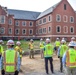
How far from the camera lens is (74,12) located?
5350cm

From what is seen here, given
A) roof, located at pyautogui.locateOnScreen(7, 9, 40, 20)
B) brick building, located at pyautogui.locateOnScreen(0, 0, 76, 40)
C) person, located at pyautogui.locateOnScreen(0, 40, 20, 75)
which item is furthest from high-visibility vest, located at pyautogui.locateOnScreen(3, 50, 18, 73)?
roof, located at pyautogui.locateOnScreen(7, 9, 40, 20)

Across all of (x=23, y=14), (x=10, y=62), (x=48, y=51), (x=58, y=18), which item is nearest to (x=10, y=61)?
(x=10, y=62)

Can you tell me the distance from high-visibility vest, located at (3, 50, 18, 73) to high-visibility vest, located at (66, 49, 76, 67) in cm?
204

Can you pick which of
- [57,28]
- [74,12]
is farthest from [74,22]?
[57,28]

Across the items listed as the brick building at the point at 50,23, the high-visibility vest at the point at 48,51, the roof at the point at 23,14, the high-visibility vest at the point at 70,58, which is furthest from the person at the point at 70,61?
the roof at the point at 23,14

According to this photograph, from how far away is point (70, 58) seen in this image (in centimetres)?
718

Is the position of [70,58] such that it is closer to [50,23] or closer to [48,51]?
[48,51]

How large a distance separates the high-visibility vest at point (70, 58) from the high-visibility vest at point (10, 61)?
80.2 inches

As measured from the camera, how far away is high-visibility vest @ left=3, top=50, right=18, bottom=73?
20.5 feet

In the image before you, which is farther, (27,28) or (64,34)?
(27,28)

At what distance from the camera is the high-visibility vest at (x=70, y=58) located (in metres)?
7.10

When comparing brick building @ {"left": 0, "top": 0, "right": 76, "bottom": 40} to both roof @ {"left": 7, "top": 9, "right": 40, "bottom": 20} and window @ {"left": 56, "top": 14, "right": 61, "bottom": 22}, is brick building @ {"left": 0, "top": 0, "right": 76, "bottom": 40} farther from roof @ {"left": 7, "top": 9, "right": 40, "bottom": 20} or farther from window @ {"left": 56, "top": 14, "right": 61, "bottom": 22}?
roof @ {"left": 7, "top": 9, "right": 40, "bottom": 20}

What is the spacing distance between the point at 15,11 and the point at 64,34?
2062cm

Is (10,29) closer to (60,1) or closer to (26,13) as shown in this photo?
(26,13)
